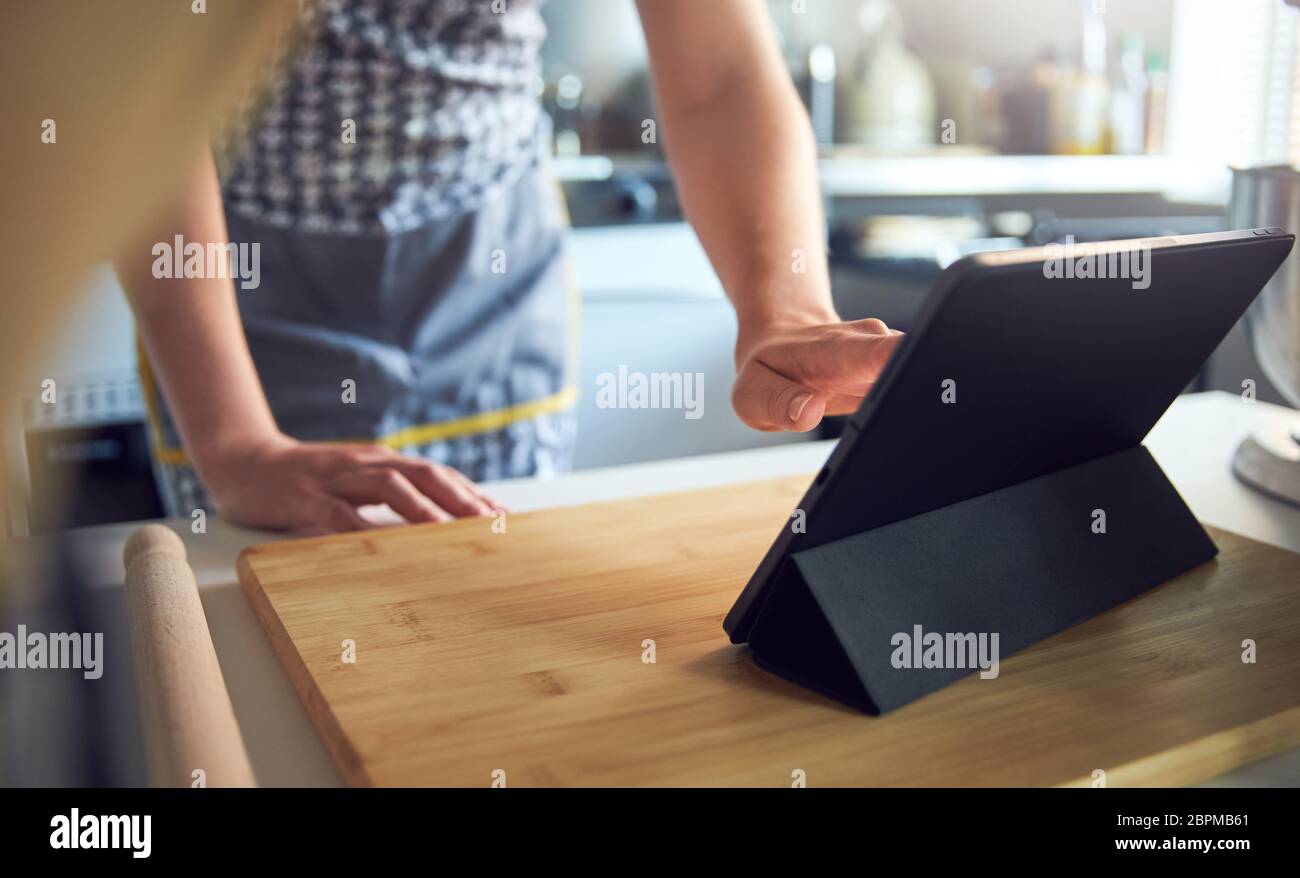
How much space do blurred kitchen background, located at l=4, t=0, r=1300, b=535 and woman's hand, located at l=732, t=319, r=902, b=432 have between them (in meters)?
1.46

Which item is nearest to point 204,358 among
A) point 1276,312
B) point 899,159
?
point 1276,312

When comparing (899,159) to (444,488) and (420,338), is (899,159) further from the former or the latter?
(444,488)

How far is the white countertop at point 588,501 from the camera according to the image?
1.58 ft

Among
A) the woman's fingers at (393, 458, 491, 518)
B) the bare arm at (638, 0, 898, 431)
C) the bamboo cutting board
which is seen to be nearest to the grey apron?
the bare arm at (638, 0, 898, 431)

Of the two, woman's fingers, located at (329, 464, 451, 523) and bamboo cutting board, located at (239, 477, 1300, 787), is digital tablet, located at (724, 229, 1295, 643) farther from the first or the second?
woman's fingers, located at (329, 464, 451, 523)

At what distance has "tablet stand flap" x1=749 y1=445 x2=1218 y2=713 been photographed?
49 centimetres

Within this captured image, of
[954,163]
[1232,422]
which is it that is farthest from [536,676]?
[954,163]

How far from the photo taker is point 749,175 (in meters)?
0.92

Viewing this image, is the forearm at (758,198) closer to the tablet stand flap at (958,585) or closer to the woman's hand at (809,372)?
the woman's hand at (809,372)

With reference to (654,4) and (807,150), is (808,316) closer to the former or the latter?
(807,150)
